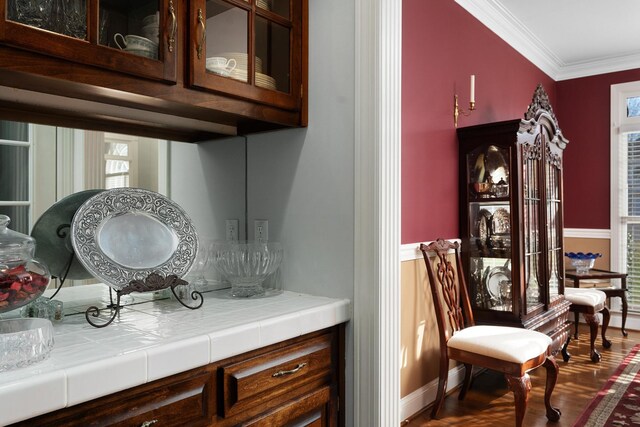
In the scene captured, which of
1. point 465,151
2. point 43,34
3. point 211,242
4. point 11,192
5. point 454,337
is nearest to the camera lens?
point 43,34

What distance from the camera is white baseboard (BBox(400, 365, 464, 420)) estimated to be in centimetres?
269

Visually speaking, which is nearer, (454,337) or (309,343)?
(309,343)

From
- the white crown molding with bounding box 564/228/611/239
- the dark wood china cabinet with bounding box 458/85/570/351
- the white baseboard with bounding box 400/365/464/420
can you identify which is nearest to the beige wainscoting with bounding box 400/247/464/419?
the white baseboard with bounding box 400/365/464/420

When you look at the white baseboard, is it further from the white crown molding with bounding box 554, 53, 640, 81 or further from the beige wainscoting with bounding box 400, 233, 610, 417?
the white crown molding with bounding box 554, 53, 640, 81

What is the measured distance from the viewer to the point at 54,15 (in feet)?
3.64

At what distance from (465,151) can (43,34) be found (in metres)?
2.67

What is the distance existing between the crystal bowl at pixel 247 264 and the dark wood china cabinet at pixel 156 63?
0.45 metres

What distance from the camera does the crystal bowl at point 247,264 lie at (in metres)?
1.68

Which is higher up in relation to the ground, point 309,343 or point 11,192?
point 11,192

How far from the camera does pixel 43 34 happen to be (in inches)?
42.3

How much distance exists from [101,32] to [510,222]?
2.58 metres

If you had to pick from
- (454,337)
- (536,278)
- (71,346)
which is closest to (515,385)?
(454,337)

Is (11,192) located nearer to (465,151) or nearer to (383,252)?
(383,252)

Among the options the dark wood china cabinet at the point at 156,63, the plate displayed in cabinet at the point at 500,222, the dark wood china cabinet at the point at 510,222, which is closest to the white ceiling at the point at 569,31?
the dark wood china cabinet at the point at 510,222
